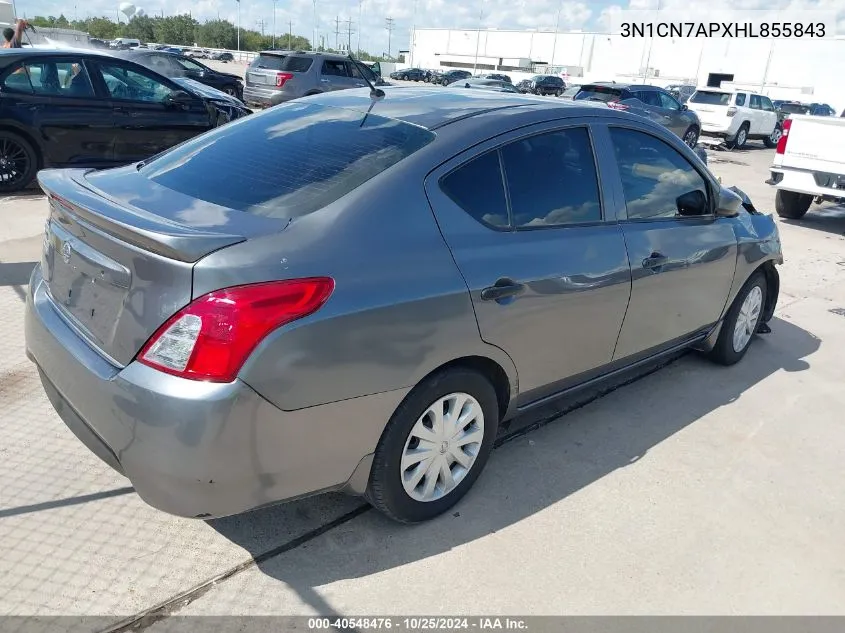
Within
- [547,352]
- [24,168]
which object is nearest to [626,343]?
[547,352]

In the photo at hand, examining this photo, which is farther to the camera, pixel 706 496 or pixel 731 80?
pixel 731 80

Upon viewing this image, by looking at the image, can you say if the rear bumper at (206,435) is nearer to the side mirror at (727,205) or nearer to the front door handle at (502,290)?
the front door handle at (502,290)

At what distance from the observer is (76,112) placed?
304 inches

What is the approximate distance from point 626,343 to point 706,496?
83cm

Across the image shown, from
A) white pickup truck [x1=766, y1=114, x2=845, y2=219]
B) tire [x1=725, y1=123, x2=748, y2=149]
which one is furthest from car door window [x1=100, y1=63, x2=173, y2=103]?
tire [x1=725, y1=123, x2=748, y2=149]

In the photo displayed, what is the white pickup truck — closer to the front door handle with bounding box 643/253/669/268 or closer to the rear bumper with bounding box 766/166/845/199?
the rear bumper with bounding box 766/166/845/199

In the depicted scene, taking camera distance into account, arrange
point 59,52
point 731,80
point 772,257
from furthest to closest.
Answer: point 731,80
point 59,52
point 772,257

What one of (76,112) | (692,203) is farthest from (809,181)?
(76,112)

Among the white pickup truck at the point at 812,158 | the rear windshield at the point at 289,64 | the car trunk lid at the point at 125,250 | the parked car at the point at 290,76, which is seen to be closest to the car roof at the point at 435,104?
the car trunk lid at the point at 125,250

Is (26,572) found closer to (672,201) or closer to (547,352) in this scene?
(547,352)

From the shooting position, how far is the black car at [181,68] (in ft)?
54.4

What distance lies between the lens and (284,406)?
85.2 inches

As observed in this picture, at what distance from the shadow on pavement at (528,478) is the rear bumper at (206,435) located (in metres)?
0.38

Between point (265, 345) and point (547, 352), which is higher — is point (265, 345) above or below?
above
